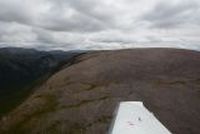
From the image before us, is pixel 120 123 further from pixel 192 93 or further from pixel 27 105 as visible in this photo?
pixel 27 105

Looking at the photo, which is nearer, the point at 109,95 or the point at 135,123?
the point at 135,123

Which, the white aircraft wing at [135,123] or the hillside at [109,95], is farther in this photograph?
the hillside at [109,95]

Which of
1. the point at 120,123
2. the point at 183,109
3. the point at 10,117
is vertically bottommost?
the point at 10,117

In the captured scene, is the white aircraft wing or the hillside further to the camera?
the hillside

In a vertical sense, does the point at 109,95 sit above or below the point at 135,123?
below

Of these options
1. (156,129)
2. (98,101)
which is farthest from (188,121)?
(156,129)

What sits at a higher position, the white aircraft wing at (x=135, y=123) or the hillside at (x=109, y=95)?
the white aircraft wing at (x=135, y=123)

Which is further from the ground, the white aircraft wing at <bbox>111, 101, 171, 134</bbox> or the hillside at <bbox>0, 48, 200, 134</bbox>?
the white aircraft wing at <bbox>111, 101, 171, 134</bbox>

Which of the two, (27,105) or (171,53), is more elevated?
(171,53)
